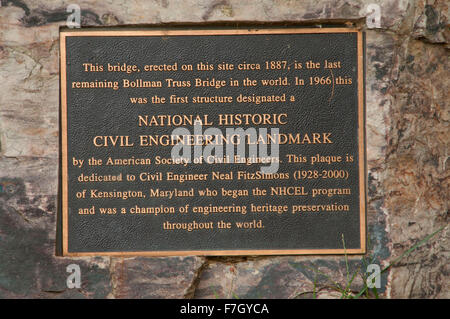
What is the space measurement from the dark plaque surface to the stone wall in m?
0.10

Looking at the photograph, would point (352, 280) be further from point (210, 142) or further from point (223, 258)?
point (210, 142)

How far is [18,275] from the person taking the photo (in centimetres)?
338

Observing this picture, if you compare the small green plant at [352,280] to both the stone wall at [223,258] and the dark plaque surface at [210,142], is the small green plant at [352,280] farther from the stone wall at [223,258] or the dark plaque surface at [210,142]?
the dark plaque surface at [210,142]

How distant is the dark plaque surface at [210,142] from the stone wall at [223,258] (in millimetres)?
98

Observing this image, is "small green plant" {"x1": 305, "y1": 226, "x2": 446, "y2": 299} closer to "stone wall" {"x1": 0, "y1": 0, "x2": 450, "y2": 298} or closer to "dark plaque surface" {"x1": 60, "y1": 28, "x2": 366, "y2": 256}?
"stone wall" {"x1": 0, "y1": 0, "x2": 450, "y2": 298}

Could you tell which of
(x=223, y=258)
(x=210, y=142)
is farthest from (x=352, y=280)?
(x=210, y=142)

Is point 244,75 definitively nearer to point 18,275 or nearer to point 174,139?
point 174,139

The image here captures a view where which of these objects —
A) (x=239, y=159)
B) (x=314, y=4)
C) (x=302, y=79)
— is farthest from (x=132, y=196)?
(x=314, y=4)

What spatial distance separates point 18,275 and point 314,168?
2222 millimetres

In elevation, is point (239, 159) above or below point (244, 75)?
below

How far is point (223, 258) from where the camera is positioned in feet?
11.4

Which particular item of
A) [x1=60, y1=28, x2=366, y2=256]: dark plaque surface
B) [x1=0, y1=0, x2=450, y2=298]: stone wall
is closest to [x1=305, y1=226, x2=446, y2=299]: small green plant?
[x1=0, y1=0, x2=450, y2=298]: stone wall

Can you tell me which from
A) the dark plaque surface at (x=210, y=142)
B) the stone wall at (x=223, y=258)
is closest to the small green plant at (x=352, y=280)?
the stone wall at (x=223, y=258)

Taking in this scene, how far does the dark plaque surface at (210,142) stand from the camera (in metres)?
3.45
